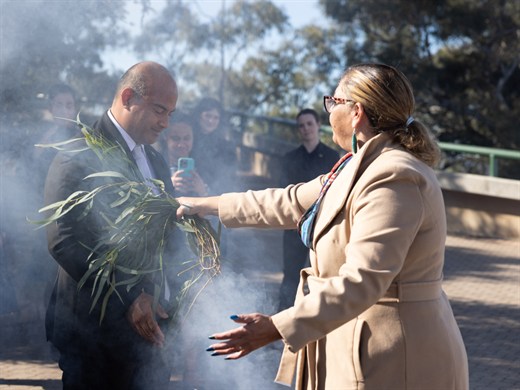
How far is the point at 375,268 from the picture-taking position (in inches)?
101

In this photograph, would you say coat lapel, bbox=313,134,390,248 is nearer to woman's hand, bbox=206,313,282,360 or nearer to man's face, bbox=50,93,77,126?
woman's hand, bbox=206,313,282,360

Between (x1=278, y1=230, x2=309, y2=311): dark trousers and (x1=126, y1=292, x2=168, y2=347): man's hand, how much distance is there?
3.72 m

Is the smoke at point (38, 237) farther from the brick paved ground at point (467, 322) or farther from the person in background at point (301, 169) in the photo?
the person in background at point (301, 169)

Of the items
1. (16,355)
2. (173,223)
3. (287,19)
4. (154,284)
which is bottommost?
(16,355)

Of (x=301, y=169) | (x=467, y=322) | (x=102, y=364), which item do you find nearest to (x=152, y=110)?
(x=102, y=364)

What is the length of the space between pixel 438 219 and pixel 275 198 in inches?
35.6

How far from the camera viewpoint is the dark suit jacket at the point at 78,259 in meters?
3.47

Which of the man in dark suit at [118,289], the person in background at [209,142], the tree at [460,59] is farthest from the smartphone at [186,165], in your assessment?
the tree at [460,59]

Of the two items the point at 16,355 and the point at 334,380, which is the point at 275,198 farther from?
the point at 16,355

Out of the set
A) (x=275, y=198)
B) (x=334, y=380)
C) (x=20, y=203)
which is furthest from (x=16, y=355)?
(x=334, y=380)

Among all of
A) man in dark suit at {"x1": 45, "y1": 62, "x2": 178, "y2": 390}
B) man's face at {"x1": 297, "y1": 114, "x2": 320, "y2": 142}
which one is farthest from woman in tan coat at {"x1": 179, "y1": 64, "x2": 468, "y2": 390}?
man's face at {"x1": 297, "y1": 114, "x2": 320, "y2": 142}

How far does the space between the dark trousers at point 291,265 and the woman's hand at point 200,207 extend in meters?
3.63

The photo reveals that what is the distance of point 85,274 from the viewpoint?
3.43 metres

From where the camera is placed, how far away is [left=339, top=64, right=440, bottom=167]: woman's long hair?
277 cm
